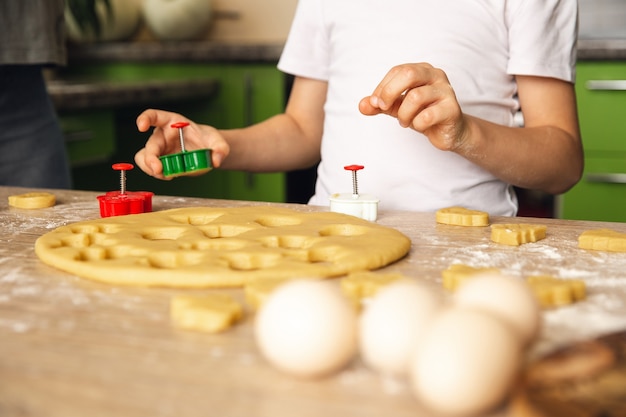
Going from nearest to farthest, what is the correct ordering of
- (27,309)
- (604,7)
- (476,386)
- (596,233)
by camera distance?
(476,386) < (27,309) < (596,233) < (604,7)

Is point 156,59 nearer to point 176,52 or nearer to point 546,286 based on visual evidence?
point 176,52

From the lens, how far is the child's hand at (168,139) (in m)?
1.00

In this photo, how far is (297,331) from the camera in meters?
0.42

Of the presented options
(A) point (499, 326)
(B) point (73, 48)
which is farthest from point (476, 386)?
(B) point (73, 48)

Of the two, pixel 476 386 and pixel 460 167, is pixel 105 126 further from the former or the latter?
pixel 476 386

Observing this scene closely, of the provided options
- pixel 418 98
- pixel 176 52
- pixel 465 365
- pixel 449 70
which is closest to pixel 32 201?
pixel 418 98

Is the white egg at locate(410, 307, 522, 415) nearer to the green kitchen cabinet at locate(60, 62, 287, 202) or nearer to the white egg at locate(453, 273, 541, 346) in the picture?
the white egg at locate(453, 273, 541, 346)

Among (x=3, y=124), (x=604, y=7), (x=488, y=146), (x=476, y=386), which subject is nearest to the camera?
(x=476, y=386)

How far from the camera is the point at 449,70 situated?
1.13m

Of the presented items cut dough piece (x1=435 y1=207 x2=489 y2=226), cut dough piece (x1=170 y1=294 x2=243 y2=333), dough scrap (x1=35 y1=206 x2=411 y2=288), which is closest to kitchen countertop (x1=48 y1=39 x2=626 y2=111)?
dough scrap (x1=35 y1=206 x2=411 y2=288)

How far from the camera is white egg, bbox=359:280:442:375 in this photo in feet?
1.36

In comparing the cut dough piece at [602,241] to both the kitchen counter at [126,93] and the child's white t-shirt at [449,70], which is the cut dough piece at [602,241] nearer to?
the child's white t-shirt at [449,70]

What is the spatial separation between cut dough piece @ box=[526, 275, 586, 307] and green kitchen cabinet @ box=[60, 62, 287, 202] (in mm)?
1888

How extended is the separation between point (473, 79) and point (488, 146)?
0.20 m
